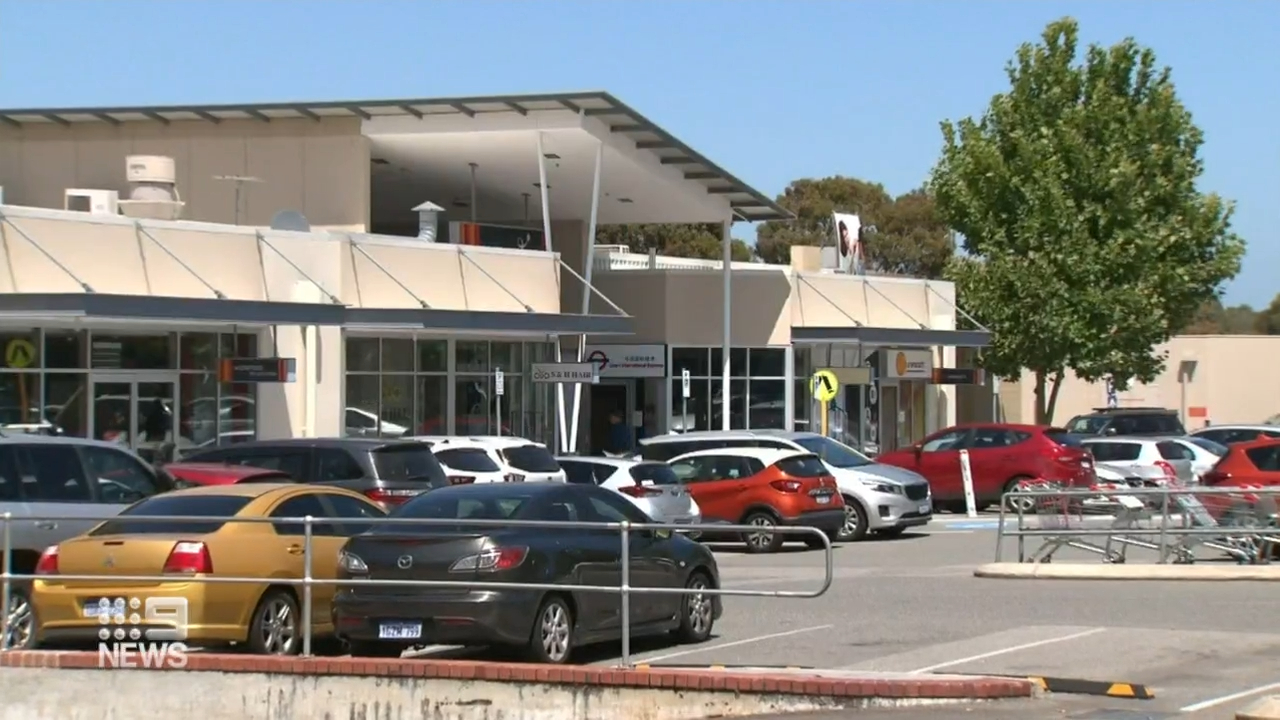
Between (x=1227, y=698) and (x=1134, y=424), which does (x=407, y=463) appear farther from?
(x=1134, y=424)

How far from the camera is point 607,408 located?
47062mm

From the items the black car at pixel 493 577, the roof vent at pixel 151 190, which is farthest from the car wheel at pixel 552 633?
the roof vent at pixel 151 190

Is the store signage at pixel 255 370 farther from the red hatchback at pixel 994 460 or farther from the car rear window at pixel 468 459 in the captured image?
the red hatchback at pixel 994 460

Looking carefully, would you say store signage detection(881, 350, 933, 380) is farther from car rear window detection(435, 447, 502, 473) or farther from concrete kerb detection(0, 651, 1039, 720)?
concrete kerb detection(0, 651, 1039, 720)

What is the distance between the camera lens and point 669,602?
1527 centimetres

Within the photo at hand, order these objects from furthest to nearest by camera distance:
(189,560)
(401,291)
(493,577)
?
(401,291)
(189,560)
(493,577)

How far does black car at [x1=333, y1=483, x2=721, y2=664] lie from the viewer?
1377 centimetres

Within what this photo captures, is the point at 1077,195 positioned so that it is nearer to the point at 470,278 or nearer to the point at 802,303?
the point at 802,303

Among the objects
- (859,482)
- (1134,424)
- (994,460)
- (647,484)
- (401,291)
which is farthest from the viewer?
(1134,424)

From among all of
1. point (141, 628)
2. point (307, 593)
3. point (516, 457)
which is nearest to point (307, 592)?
point (307, 593)

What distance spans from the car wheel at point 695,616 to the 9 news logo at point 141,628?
425cm

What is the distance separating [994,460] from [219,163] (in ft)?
59.5

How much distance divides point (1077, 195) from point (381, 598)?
4148 cm

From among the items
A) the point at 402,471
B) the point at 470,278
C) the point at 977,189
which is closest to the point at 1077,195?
the point at 977,189
